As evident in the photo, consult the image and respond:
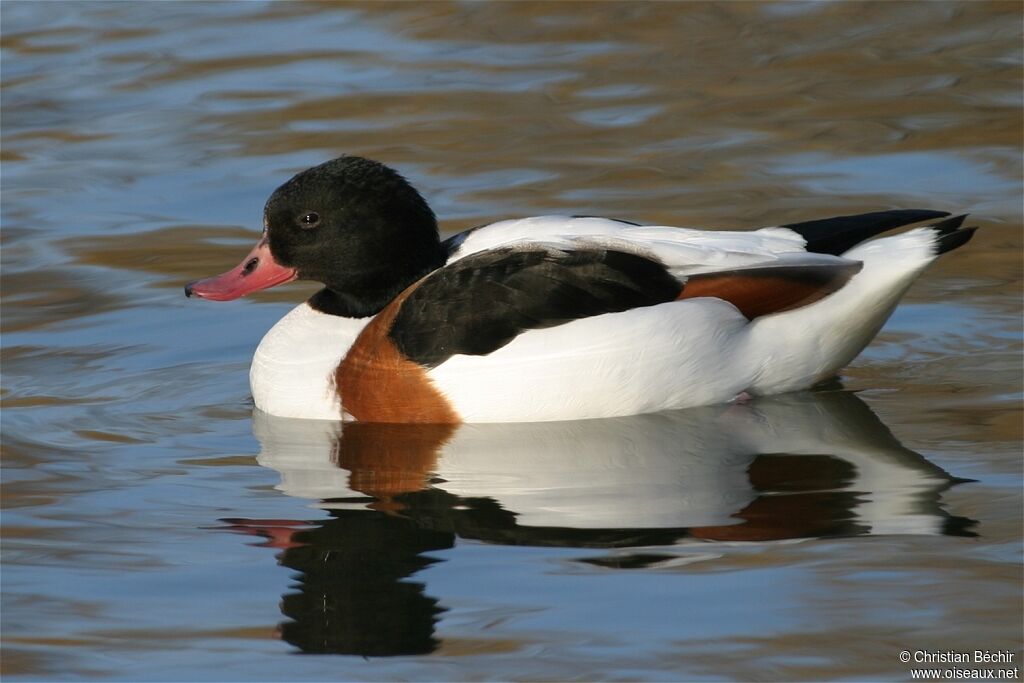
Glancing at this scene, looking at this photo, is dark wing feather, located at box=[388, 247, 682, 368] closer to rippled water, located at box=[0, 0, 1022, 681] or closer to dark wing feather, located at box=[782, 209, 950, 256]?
rippled water, located at box=[0, 0, 1022, 681]

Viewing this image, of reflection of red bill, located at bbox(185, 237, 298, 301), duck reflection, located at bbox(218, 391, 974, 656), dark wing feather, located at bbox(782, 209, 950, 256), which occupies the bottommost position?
duck reflection, located at bbox(218, 391, 974, 656)

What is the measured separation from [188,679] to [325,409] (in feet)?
8.42

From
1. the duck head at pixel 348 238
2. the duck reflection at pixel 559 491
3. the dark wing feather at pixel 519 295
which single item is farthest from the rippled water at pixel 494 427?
the duck head at pixel 348 238

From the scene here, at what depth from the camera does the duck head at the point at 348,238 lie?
7520 millimetres

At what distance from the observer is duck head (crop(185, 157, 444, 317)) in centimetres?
Answer: 752

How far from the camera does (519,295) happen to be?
23.1 ft

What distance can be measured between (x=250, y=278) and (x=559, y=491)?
2.10m

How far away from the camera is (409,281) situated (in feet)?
25.1

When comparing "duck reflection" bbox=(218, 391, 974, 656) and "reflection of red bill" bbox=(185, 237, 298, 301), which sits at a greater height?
"reflection of red bill" bbox=(185, 237, 298, 301)

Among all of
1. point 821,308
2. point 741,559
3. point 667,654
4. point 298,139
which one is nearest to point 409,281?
A: point 821,308

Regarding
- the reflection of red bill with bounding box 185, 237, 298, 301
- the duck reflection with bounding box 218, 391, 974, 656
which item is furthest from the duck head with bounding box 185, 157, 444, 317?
the duck reflection with bounding box 218, 391, 974, 656

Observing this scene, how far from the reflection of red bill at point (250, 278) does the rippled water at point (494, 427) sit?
491 millimetres

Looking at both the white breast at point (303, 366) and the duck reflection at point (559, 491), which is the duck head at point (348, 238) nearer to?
the white breast at point (303, 366)

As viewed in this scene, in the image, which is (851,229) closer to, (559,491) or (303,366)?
(559,491)
